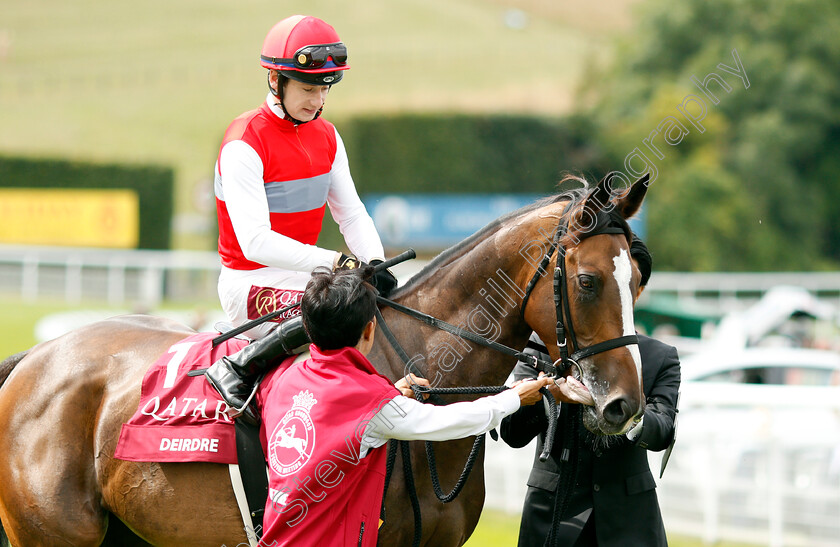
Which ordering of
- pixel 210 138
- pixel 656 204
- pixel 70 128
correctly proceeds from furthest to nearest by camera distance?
pixel 210 138 < pixel 70 128 < pixel 656 204

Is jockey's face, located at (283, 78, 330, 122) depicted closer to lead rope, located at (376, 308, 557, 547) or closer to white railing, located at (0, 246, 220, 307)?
lead rope, located at (376, 308, 557, 547)

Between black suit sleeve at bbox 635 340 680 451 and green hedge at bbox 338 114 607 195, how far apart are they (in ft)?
65.7

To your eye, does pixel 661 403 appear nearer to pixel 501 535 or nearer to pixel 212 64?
pixel 501 535

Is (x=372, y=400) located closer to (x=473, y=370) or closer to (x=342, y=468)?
(x=342, y=468)

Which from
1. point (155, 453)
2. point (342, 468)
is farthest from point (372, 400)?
point (155, 453)

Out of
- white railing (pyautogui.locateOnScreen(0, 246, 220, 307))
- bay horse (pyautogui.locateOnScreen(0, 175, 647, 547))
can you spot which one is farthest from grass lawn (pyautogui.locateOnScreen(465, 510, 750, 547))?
white railing (pyautogui.locateOnScreen(0, 246, 220, 307))

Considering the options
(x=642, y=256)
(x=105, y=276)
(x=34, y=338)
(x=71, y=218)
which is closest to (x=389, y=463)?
(x=642, y=256)

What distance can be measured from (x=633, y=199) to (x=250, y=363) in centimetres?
135

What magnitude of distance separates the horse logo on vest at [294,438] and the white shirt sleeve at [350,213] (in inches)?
37.6

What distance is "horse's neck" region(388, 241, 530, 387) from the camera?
9.87ft

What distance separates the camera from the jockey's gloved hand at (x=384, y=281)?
320 centimetres

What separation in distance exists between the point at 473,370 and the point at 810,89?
26084 mm

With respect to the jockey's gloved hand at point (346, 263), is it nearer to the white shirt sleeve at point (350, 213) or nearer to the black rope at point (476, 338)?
the black rope at point (476, 338)

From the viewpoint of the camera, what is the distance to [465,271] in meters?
3.07
